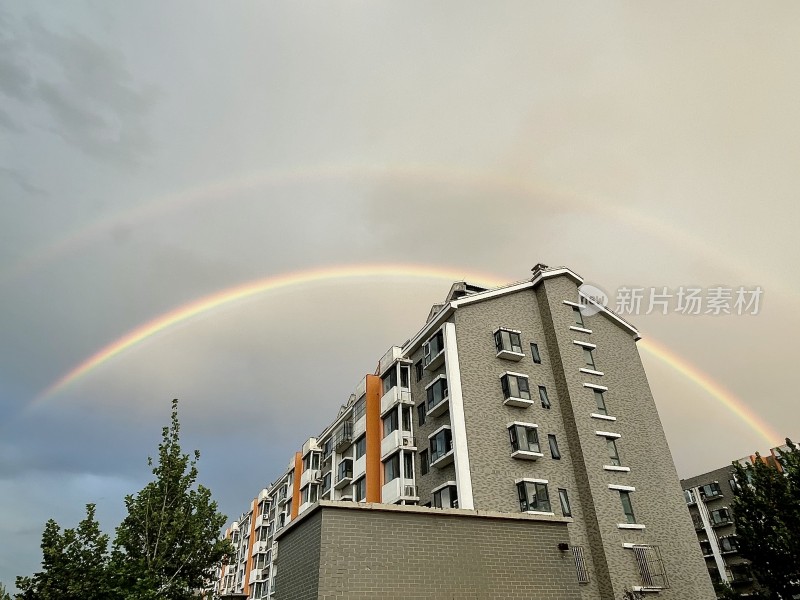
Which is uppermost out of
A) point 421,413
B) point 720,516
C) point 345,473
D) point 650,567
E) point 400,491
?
point 421,413

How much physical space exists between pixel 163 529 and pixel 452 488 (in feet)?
48.9

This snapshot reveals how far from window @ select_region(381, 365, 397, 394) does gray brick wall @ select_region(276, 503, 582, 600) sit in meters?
24.0

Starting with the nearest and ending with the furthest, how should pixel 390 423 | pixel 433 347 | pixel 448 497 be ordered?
pixel 448 497 → pixel 433 347 → pixel 390 423

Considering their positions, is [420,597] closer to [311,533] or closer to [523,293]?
[311,533]

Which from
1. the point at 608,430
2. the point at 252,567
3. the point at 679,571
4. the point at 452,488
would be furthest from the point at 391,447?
the point at 252,567

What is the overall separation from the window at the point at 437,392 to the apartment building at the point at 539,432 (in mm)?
68

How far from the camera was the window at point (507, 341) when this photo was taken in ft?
103

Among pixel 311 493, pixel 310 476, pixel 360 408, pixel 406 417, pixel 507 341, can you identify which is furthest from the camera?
pixel 311 493

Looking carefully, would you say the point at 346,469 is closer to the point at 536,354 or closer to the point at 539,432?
the point at 539,432

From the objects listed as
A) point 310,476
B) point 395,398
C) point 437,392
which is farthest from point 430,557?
point 310,476

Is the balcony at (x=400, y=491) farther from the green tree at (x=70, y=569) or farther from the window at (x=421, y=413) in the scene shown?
the green tree at (x=70, y=569)

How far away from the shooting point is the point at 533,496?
27.0 metres

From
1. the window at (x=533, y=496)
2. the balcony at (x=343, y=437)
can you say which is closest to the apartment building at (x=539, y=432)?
the window at (x=533, y=496)

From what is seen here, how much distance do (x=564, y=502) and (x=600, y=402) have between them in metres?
7.38
